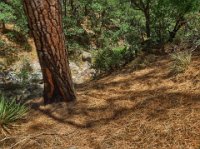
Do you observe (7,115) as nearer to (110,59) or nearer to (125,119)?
(125,119)

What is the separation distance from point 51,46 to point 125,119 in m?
1.74

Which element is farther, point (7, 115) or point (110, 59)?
point (110, 59)

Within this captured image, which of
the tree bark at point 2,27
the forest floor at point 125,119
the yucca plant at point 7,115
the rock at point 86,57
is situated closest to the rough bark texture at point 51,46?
the forest floor at point 125,119

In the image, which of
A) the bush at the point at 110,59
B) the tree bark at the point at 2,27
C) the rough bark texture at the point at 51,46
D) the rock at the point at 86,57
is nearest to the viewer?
the rough bark texture at the point at 51,46

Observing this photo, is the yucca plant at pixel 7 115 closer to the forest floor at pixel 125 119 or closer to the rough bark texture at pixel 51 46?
the forest floor at pixel 125 119

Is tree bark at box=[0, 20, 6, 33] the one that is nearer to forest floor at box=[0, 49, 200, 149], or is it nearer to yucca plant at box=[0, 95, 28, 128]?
forest floor at box=[0, 49, 200, 149]

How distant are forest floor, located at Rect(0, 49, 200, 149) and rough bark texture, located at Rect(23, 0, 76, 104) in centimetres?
25

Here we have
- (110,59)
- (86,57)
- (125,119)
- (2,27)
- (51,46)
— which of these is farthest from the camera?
(86,57)

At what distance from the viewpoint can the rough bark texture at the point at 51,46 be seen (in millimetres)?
4793

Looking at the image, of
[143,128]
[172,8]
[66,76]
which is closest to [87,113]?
[66,76]

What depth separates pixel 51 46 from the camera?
16.6 feet

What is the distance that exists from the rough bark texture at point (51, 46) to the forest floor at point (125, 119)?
25 centimetres

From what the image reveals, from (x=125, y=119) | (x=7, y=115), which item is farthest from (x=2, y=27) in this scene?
(x=125, y=119)

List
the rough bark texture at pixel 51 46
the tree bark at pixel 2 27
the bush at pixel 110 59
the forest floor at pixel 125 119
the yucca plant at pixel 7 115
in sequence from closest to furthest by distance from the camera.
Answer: the forest floor at pixel 125 119
the yucca plant at pixel 7 115
the rough bark texture at pixel 51 46
the bush at pixel 110 59
the tree bark at pixel 2 27
